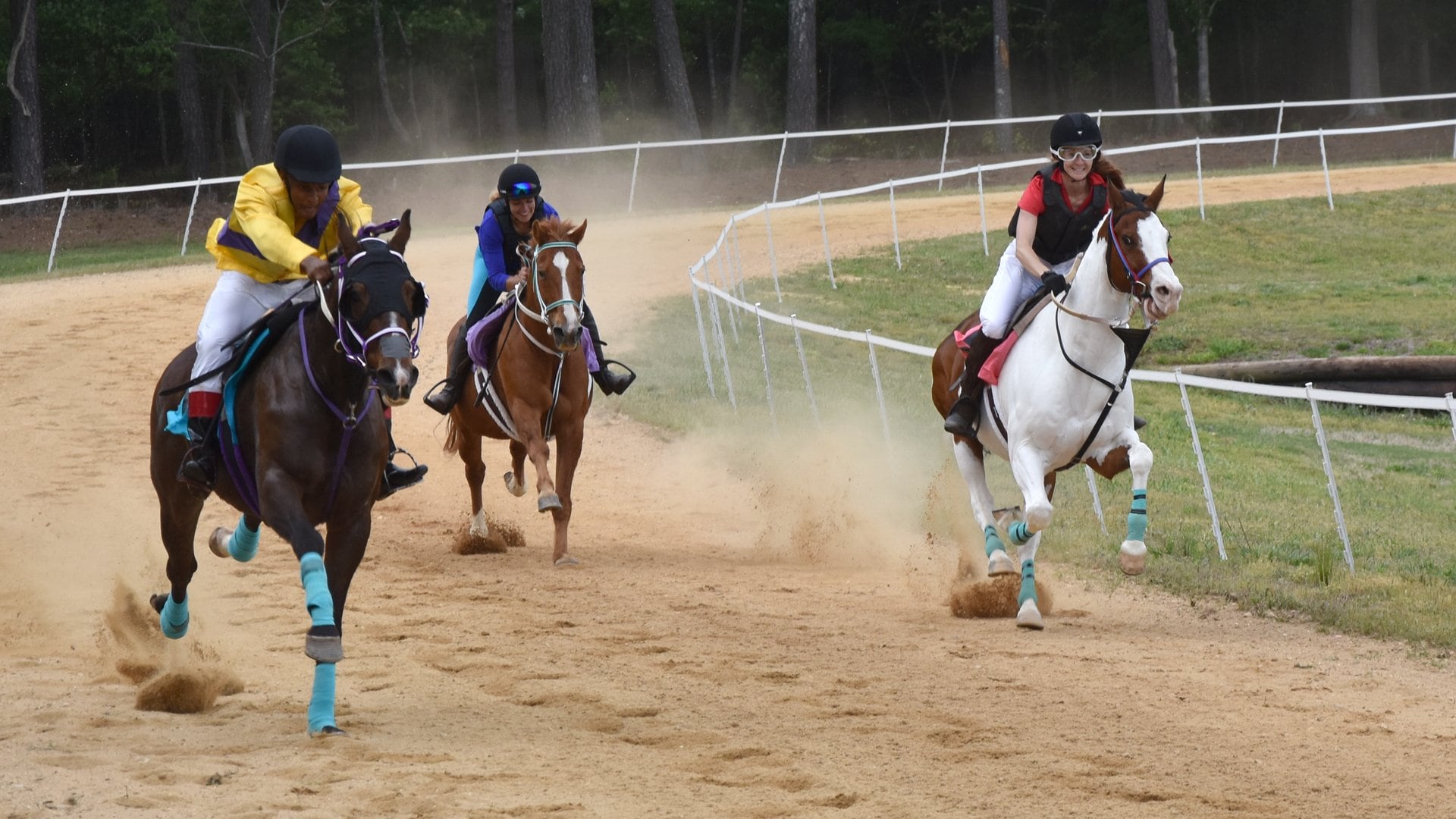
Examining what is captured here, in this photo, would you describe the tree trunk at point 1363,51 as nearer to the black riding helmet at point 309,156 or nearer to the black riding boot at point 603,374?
the black riding boot at point 603,374

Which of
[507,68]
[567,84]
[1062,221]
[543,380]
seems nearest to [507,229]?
[543,380]

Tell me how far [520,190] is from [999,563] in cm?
480

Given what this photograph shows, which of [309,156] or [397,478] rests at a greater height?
[309,156]

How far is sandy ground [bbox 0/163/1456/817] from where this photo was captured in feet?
21.4

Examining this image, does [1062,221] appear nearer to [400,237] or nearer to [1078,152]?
[1078,152]

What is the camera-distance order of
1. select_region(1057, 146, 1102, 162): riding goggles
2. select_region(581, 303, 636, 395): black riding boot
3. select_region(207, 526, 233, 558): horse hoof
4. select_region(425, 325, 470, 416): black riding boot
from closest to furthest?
select_region(207, 526, 233, 558): horse hoof → select_region(1057, 146, 1102, 162): riding goggles → select_region(581, 303, 636, 395): black riding boot → select_region(425, 325, 470, 416): black riding boot

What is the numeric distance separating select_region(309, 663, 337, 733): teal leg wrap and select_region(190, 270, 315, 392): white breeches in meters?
1.68

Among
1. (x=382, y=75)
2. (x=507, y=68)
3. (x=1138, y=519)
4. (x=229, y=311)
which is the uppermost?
(x=382, y=75)

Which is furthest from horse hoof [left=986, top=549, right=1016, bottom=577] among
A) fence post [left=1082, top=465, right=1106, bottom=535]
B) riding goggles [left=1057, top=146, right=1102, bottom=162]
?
riding goggles [left=1057, top=146, right=1102, bottom=162]

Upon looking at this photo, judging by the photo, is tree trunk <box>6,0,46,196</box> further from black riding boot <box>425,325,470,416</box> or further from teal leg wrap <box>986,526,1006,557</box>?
teal leg wrap <box>986,526,1006,557</box>

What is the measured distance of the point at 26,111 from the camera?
41031mm

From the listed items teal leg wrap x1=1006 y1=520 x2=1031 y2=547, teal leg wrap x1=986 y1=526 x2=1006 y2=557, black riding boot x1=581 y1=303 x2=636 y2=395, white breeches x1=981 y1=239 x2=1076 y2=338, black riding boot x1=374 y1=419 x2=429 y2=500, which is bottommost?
teal leg wrap x1=986 y1=526 x2=1006 y2=557

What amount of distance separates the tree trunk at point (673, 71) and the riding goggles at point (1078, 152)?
1455 inches

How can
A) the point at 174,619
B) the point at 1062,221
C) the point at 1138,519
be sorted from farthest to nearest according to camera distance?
the point at 1062,221, the point at 1138,519, the point at 174,619
